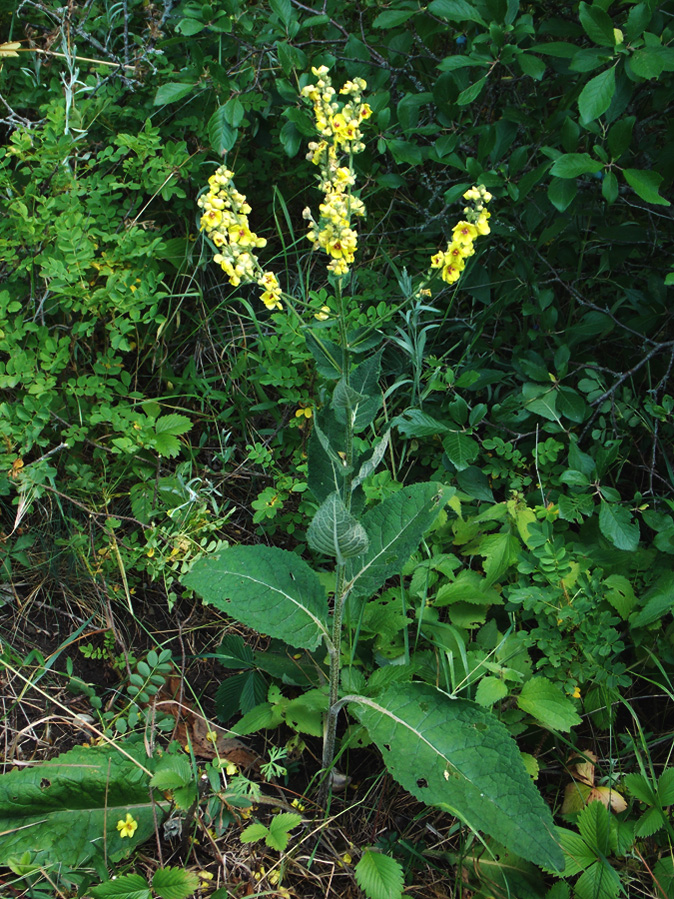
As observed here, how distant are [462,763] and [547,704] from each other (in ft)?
1.01

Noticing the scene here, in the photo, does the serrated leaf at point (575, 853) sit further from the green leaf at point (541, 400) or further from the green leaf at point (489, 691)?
the green leaf at point (541, 400)

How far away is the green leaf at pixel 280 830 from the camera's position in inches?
56.6

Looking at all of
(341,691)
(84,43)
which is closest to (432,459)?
(341,691)

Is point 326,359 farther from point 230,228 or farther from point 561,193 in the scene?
point 561,193

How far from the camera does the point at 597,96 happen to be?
1659mm

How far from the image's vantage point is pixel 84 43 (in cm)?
263

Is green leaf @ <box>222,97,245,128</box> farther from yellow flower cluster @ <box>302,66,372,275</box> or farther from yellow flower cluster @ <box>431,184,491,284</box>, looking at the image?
yellow flower cluster @ <box>431,184,491,284</box>

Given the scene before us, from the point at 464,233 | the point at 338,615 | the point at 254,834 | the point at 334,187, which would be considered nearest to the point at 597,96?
the point at 464,233

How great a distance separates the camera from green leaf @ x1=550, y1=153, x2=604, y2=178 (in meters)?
1.77

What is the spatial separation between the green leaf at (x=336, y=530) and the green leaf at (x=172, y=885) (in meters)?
0.70

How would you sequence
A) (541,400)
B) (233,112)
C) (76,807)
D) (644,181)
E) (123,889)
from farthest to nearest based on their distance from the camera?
(541,400), (233,112), (644,181), (76,807), (123,889)

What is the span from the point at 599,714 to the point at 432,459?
94cm

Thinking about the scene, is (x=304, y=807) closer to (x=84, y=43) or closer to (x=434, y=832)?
(x=434, y=832)

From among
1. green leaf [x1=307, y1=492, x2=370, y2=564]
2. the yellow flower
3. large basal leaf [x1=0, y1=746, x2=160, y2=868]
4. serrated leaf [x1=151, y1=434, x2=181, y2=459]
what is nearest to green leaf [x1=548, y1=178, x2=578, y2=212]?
the yellow flower
